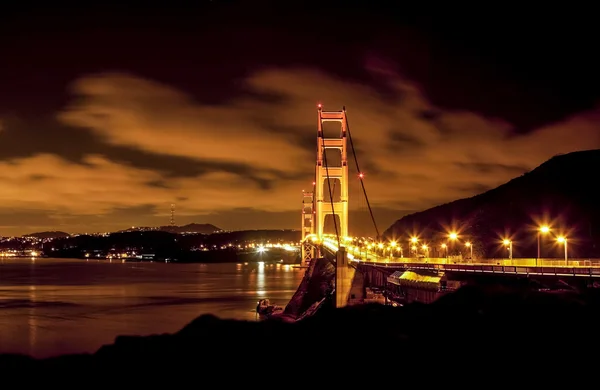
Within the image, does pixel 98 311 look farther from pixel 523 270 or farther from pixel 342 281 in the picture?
pixel 523 270

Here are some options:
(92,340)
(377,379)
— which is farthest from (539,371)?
(92,340)

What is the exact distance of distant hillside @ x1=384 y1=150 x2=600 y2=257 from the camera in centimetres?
9362

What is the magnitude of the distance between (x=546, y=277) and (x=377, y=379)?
1842 centimetres

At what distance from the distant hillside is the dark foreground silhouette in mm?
63366

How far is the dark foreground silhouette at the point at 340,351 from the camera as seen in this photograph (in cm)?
1540

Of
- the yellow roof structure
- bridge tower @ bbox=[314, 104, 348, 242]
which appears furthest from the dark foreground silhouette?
bridge tower @ bbox=[314, 104, 348, 242]

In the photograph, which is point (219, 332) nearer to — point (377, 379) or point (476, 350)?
point (377, 379)

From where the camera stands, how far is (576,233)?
3706 inches

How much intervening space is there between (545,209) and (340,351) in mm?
105842

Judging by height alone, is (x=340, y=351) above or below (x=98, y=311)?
above

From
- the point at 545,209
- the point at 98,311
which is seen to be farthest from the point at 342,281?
the point at 545,209

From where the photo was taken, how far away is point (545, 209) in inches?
4525

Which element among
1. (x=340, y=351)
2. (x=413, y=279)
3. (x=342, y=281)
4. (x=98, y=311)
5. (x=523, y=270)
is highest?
(x=523, y=270)

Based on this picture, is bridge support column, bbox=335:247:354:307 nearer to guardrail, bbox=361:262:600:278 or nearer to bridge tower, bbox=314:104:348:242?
guardrail, bbox=361:262:600:278
